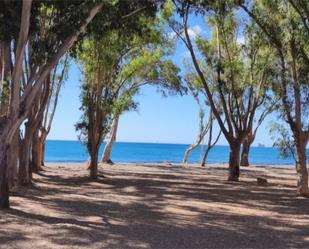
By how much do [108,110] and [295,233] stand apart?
1257 centimetres

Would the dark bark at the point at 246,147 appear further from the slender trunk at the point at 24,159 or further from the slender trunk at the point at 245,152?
the slender trunk at the point at 24,159

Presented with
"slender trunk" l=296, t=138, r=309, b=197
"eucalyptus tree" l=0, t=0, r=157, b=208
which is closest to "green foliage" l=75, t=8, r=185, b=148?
"eucalyptus tree" l=0, t=0, r=157, b=208

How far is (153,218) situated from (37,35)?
6.50 m

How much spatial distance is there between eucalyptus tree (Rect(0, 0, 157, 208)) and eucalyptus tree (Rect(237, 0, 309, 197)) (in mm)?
4155

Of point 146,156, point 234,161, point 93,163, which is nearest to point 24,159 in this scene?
point 93,163

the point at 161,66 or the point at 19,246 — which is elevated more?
the point at 161,66

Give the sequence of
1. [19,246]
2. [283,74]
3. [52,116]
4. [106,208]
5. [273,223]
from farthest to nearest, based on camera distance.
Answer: [52,116] < [283,74] < [106,208] < [273,223] < [19,246]

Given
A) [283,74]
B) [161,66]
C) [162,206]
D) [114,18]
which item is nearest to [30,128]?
[114,18]

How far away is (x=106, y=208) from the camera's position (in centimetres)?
1170

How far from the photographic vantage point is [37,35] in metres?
13.7

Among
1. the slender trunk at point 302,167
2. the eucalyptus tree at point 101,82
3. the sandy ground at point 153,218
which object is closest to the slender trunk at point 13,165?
the sandy ground at point 153,218

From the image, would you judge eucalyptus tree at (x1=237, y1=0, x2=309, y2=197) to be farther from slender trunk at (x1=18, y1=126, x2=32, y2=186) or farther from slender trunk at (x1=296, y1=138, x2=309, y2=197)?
slender trunk at (x1=18, y1=126, x2=32, y2=186)

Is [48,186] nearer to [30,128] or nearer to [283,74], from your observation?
[30,128]

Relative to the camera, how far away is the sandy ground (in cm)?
795
